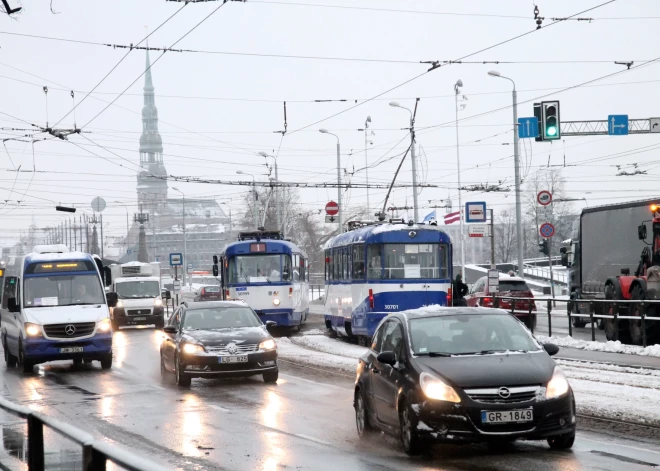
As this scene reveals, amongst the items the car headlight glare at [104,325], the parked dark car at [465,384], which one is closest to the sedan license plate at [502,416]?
the parked dark car at [465,384]

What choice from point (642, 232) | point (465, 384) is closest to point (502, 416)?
point (465, 384)

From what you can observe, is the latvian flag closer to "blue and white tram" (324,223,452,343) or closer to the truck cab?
the truck cab

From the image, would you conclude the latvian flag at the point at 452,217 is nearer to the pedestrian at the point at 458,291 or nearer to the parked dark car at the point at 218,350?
the pedestrian at the point at 458,291

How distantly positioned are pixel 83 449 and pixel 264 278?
1213 inches

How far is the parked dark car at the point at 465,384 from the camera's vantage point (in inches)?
389

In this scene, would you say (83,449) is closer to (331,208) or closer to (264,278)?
(264,278)

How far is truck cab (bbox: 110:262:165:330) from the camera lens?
44.1m

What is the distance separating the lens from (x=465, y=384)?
1000 cm

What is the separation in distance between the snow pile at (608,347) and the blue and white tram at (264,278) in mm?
10897

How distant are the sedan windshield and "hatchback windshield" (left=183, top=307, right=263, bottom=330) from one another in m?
25.0

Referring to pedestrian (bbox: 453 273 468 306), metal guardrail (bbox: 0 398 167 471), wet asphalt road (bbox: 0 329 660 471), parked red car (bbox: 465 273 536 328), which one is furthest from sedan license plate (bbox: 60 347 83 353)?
metal guardrail (bbox: 0 398 167 471)

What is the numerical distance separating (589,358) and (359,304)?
8.02 meters

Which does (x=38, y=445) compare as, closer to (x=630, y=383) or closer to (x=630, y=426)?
(x=630, y=426)

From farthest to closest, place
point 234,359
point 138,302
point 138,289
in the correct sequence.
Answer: point 138,289 → point 138,302 → point 234,359
